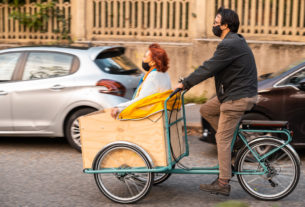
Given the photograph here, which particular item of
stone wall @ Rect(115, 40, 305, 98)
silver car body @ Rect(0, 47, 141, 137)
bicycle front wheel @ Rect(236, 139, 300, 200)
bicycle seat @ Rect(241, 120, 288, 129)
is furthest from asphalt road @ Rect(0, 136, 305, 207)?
stone wall @ Rect(115, 40, 305, 98)

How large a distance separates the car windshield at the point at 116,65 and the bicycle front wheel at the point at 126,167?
7.79 ft

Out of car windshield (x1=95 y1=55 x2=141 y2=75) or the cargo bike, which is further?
car windshield (x1=95 y1=55 x2=141 y2=75)

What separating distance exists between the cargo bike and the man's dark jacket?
1.11 feet

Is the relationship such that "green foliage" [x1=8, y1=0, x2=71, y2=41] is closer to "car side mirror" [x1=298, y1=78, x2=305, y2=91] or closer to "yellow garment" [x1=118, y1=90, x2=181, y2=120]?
"car side mirror" [x1=298, y1=78, x2=305, y2=91]

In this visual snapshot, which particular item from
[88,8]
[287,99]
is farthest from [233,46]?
[88,8]

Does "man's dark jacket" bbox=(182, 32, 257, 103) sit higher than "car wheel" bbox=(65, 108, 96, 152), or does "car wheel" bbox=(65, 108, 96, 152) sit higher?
"man's dark jacket" bbox=(182, 32, 257, 103)

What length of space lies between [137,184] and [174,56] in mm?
7215

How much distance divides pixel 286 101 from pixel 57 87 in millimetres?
3243

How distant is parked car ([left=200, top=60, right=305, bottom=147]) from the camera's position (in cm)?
678

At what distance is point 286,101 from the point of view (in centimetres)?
685

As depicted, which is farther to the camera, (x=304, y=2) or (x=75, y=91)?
(x=304, y=2)

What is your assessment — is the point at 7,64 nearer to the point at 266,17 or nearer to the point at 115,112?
the point at 115,112

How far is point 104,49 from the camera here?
24.6 ft

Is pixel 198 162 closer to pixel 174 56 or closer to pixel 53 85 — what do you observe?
pixel 53 85
